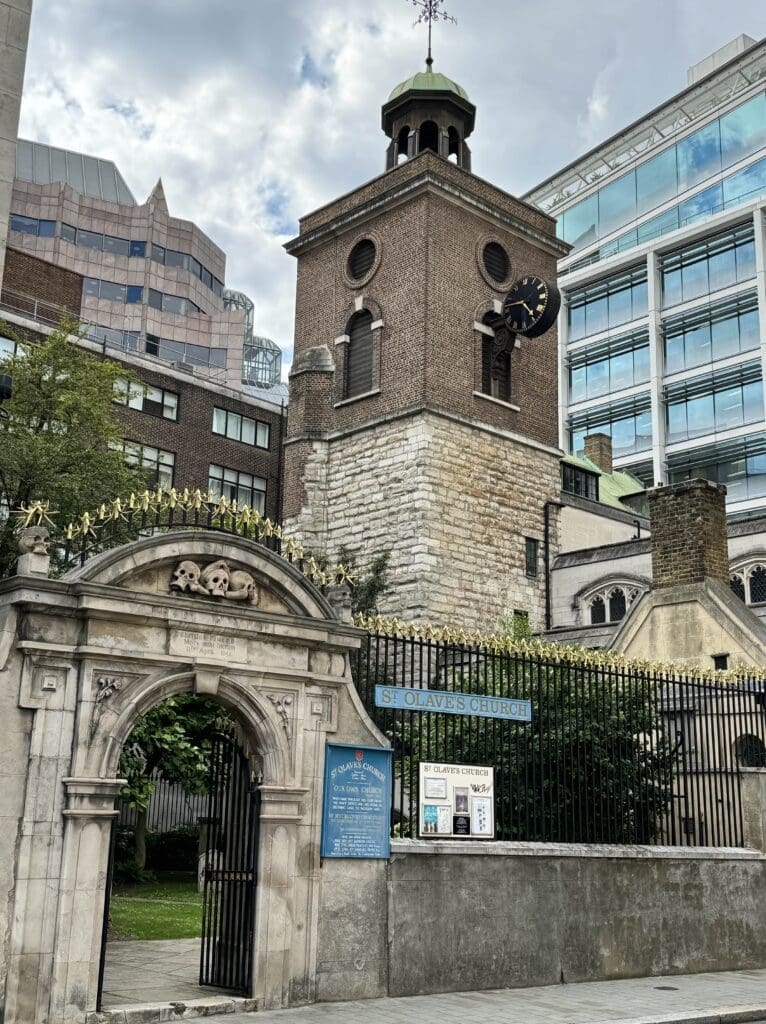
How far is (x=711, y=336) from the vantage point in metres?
72.2

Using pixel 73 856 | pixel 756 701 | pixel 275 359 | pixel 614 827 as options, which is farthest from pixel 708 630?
pixel 275 359

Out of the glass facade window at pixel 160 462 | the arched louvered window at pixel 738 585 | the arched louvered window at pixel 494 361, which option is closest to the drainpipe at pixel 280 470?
the glass facade window at pixel 160 462

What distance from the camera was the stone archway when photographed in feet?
32.6

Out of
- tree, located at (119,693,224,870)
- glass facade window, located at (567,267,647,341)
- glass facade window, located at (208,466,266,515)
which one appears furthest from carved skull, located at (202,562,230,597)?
glass facade window, located at (567,267,647,341)

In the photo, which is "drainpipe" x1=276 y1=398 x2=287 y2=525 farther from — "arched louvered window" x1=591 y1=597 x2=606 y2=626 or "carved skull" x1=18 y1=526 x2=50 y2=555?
"carved skull" x1=18 y1=526 x2=50 y2=555

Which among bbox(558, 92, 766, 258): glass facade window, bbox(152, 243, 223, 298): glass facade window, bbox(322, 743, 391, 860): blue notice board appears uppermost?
bbox(152, 243, 223, 298): glass facade window

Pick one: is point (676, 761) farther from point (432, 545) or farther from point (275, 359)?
point (275, 359)

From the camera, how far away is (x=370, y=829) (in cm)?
1216

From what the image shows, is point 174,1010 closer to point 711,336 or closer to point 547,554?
point 547,554

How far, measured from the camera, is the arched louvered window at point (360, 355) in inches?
1419

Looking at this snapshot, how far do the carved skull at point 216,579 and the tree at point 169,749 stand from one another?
8.79 meters

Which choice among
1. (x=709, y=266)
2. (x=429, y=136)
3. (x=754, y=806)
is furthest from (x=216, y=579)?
(x=709, y=266)

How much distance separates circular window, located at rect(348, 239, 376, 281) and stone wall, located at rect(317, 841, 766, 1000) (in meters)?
25.2

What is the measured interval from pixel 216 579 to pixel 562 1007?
18.6ft
